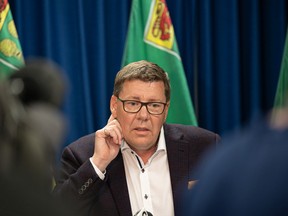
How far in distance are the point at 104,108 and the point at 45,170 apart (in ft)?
9.36

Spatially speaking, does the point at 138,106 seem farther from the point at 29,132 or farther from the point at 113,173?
the point at 29,132

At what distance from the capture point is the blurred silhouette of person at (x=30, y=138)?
0.68 metres

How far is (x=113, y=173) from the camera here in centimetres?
243

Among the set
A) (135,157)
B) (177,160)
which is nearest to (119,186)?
(135,157)

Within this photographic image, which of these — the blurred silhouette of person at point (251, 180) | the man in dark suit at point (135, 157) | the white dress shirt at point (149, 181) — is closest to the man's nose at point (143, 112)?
the man in dark suit at point (135, 157)

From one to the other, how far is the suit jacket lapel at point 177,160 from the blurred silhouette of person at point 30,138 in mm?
1700

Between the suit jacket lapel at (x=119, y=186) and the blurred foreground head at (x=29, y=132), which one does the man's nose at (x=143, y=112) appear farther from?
the blurred foreground head at (x=29, y=132)

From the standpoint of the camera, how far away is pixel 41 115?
0.71 metres

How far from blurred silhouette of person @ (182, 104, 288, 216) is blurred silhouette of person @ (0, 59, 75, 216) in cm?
25

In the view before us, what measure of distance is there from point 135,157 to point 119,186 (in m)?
0.19

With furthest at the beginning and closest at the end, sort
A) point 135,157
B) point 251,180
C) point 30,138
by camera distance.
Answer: point 135,157 < point 251,180 < point 30,138

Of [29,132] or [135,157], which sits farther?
[135,157]

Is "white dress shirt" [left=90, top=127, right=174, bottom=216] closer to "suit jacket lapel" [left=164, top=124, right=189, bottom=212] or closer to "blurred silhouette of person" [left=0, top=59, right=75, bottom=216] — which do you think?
"suit jacket lapel" [left=164, top=124, right=189, bottom=212]

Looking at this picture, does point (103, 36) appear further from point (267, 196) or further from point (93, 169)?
point (267, 196)
